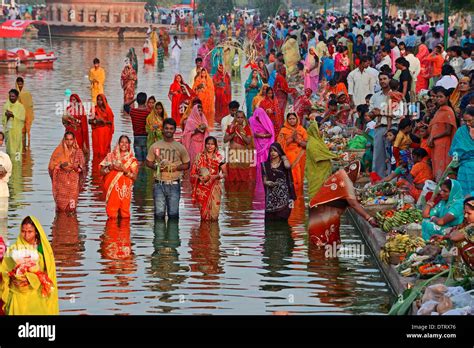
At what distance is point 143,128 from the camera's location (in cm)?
2172

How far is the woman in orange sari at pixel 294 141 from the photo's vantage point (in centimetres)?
1862

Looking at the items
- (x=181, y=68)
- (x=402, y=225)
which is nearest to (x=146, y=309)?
(x=402, y=225)

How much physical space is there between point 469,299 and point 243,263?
140 inches

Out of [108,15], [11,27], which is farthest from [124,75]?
[108,15]

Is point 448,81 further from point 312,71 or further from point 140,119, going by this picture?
point 312,71

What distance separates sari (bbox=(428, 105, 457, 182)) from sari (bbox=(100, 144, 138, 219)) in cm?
345

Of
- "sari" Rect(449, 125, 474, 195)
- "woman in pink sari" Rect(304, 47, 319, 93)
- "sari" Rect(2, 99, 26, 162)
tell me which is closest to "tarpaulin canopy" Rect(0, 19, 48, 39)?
"woman in pink sari" Rect(304, 47, 319, 93)

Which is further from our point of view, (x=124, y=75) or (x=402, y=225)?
(x=124, y=75)

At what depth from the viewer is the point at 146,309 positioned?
1205 centimetres

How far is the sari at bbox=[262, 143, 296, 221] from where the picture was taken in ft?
54.3

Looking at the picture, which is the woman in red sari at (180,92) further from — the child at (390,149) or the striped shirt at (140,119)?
the child at (390,149)

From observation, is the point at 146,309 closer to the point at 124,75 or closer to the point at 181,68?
the point at 124,75
